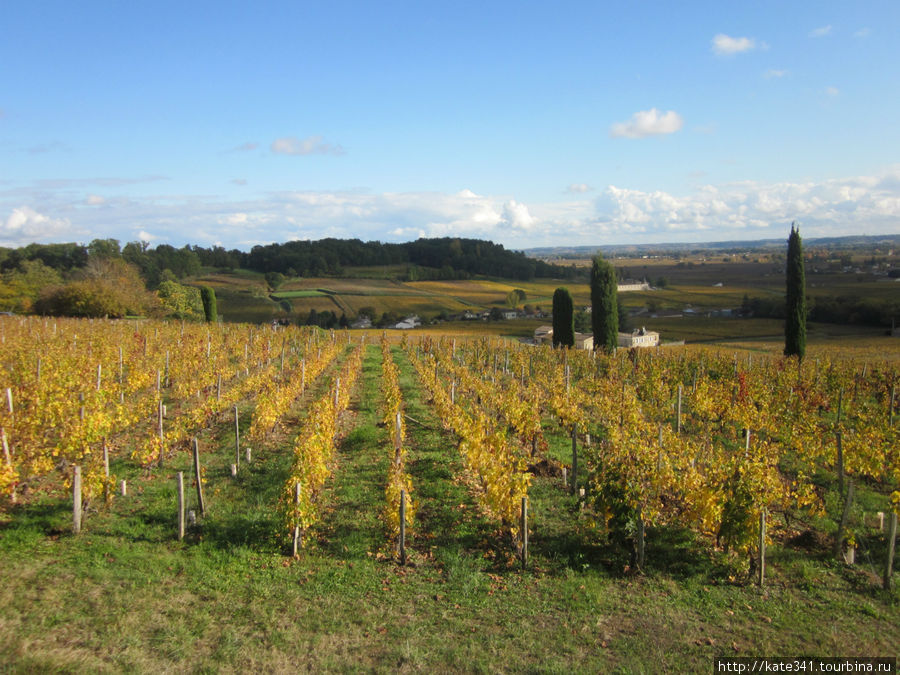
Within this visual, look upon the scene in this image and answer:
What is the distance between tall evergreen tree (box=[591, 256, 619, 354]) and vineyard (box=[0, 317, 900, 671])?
751 inches

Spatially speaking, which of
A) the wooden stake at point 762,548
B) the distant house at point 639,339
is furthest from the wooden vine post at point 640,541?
the distant house at point 639,339

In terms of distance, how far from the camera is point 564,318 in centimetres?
3366

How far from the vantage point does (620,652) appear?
5.54 metres

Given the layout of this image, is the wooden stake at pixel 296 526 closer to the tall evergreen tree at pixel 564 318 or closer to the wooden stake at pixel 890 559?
the wooden stake at pixel 890 559

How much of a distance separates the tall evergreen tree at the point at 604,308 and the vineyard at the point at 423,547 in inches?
751

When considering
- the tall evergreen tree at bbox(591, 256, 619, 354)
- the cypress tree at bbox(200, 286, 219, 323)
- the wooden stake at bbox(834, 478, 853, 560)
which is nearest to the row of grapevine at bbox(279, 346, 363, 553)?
the wooden stake at bbox(834, 478, 853, 560)

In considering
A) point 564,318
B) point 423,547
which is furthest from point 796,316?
point 423,547

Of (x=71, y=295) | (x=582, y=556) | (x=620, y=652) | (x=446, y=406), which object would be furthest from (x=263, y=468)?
(x=71, y=295)

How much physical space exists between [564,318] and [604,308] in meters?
3.06

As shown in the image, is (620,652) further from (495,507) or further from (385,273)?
(385,273)

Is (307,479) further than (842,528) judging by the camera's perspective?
Yes

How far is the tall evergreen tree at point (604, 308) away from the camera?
31.0 m

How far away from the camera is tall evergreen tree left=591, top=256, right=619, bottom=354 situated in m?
31.0

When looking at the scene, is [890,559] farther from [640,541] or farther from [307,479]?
[307,479]
